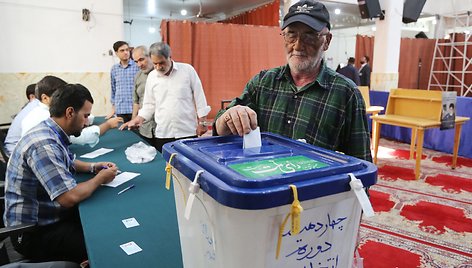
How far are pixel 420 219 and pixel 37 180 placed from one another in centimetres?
266

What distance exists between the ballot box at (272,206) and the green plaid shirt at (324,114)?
17.2 inches

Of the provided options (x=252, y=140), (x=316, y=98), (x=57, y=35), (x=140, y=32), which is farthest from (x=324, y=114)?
(x=140, y=32)

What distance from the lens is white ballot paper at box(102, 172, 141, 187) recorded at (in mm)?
1684

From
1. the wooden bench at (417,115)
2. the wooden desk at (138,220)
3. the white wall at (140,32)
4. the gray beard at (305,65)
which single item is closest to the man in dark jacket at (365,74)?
the wooden bench at (417,115)

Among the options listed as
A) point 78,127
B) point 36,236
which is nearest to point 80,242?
point 36,236

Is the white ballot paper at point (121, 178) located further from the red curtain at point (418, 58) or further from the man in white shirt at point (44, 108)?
the red curtain at point (418, 58)

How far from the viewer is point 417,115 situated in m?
3.99

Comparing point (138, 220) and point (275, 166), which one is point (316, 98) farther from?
point (138, 220)

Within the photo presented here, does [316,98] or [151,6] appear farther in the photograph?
[151,6]

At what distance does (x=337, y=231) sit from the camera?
618 millimetres

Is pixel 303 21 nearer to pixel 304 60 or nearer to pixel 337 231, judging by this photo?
pixel 304 60

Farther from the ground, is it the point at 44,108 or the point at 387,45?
the point at 387,45

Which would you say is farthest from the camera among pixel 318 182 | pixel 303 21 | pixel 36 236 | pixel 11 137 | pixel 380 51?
pixel 380 51

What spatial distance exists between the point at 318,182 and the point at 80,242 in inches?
51.7
